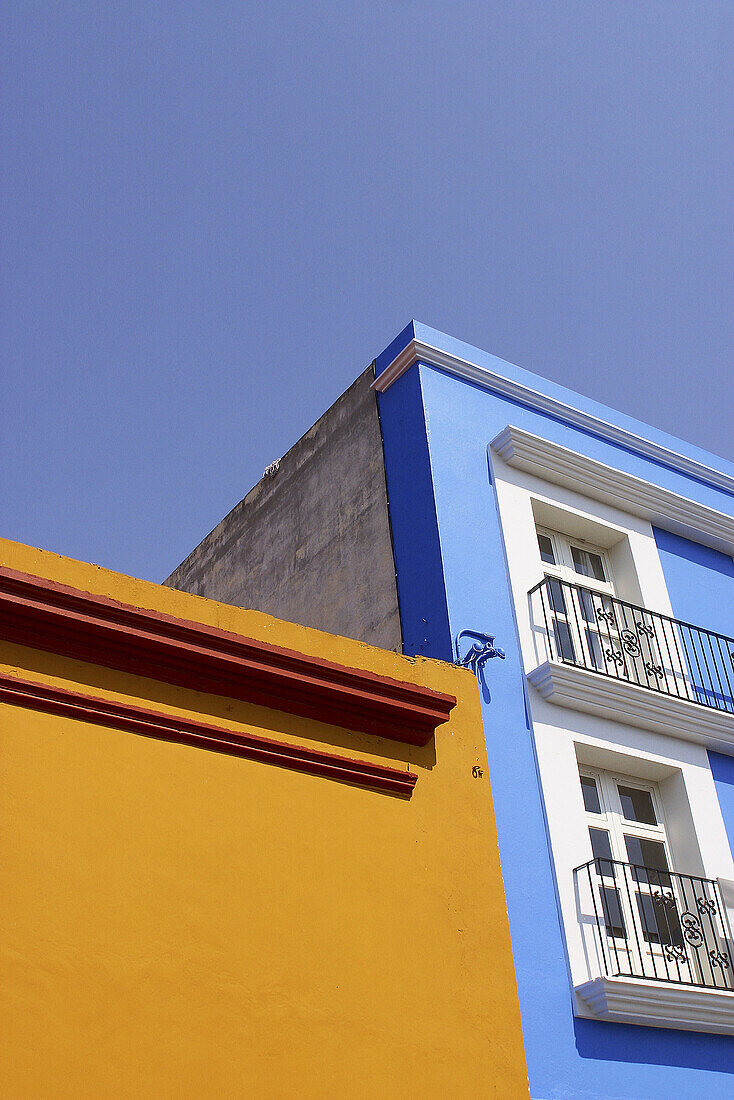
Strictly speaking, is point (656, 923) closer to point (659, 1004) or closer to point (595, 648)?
point (659, 1004)

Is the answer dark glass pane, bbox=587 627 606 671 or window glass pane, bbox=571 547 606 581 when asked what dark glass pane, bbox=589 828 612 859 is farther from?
window glass pane, bbox=571 547 606 581

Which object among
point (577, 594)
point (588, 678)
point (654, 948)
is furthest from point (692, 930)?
point (577, 594)

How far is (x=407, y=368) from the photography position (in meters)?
10.6

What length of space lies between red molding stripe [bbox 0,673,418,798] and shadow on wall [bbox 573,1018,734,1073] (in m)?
2.27

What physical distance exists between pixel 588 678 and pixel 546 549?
1.88 m

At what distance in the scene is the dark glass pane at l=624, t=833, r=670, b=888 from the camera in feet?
28.8

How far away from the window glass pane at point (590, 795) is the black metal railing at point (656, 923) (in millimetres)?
517

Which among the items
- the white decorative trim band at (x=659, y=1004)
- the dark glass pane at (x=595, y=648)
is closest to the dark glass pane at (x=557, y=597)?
the dark glass pane at (x=595, y=648)

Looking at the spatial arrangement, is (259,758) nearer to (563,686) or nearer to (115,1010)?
(115,1010)

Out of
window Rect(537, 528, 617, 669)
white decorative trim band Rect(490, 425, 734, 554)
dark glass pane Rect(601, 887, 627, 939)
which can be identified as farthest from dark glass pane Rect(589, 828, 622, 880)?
white decorative trim band Rect(490, 425, 734, 554)

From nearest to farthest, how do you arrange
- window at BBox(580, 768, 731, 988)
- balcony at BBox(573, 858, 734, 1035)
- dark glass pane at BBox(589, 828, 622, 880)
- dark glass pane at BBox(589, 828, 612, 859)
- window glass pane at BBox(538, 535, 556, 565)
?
1. balcony at BBox(573, 858, 734, 1035)
2. window at BBox(580, 768, 731, 988)
3. dark glass pane at BBox(589, 828, 622, 880)
4. dark glass pane at BBox(589, 828, 612, 859)
5. window glass pane at BBox(538, 535, 556, 565)

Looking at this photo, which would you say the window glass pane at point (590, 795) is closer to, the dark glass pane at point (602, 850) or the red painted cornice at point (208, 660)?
the dark glass pane at point (602, 850)

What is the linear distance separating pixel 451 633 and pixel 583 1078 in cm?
329

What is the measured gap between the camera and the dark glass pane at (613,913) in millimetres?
8203
